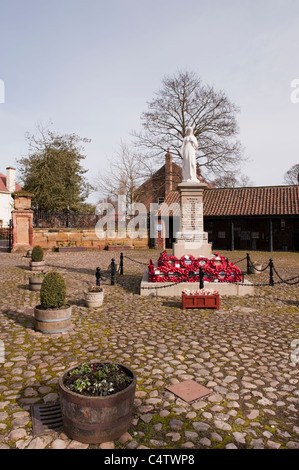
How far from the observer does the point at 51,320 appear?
5918mm

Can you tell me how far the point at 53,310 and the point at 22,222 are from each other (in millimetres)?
15436

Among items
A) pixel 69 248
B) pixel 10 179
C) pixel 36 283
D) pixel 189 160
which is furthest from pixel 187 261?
pixel 10 179

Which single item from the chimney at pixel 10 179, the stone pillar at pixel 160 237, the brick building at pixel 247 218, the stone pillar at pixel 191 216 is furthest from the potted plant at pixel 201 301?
the chimney at pixel 10 179

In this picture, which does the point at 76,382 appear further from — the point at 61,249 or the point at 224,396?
the point at 61,249

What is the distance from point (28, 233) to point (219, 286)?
15.0 meters

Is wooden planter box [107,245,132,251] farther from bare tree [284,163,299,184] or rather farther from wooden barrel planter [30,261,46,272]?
bare tree [284,163,299,184]

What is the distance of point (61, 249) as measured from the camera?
2158cm

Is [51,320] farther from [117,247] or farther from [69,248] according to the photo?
[117,247]

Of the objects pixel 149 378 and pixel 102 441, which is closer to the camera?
pixel 102 441

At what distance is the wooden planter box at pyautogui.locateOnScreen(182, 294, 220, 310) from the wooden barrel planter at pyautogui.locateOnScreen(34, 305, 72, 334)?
10.1 feet

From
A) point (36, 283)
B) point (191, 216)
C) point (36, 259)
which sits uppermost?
point (191, 216)

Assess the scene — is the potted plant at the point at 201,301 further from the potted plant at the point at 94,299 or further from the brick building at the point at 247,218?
the brick building at the point at 247,218

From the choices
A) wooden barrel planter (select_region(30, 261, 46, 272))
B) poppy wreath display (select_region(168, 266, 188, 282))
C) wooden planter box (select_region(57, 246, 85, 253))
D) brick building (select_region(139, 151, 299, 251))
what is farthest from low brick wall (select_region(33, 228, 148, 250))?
poppy wreath display (select_region(168, 266, 188, 282))
